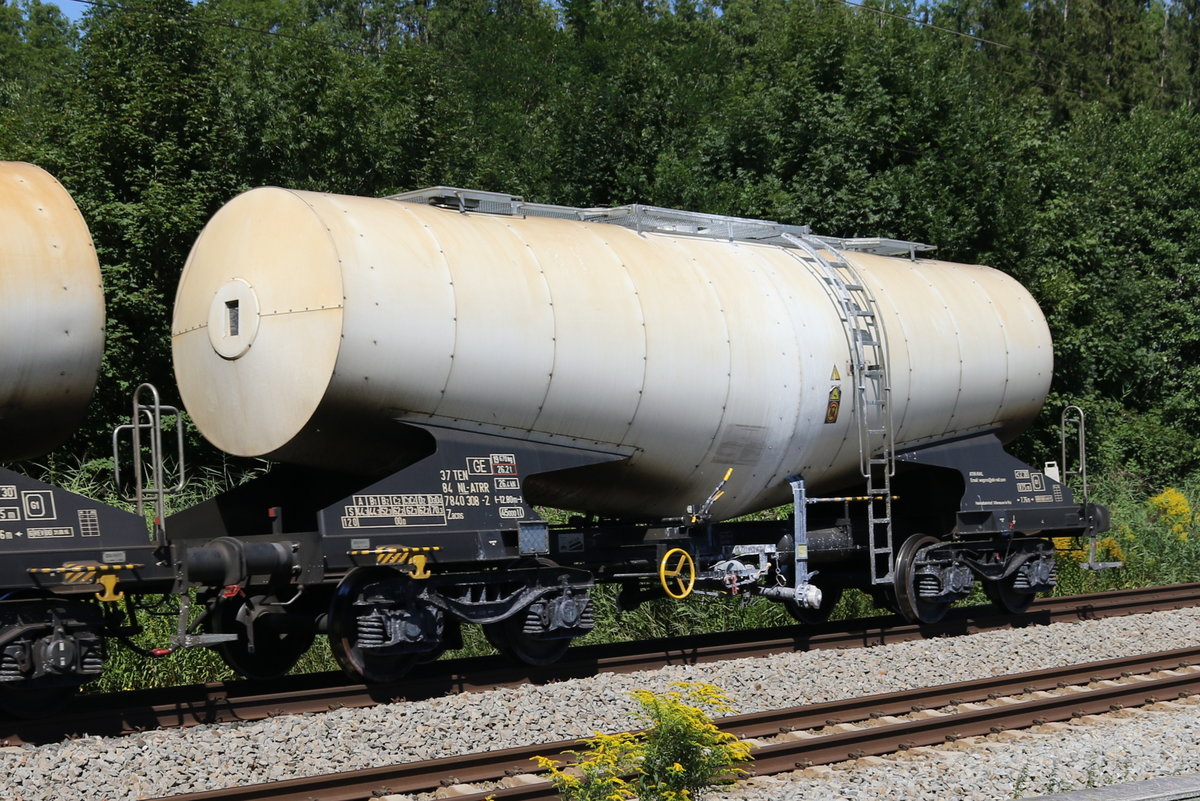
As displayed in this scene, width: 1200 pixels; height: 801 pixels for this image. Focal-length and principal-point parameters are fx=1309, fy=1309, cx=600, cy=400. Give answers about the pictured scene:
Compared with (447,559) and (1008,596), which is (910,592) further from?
(447,559)

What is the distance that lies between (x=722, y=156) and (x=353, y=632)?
20.0m

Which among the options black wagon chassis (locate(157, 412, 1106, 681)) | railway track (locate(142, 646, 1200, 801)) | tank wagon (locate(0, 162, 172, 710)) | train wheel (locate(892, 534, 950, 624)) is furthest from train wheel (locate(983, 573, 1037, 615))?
tank wagon (locate(0, 162, 172, 710))

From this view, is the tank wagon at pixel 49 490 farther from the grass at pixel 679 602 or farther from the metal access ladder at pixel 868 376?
the metal access ladder at pixel 868 376

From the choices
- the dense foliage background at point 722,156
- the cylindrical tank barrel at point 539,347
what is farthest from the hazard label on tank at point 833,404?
the dense foliage background at point 722,156

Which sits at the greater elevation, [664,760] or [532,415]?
[532,415]

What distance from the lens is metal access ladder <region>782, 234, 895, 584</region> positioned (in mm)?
13414

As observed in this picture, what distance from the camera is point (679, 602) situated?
15.7 meters

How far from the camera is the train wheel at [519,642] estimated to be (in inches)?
439

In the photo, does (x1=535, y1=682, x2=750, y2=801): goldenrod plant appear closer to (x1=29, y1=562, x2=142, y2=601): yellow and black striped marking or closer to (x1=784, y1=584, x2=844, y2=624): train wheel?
(x1=29, y1=562, x2=142, y2=601): yellow and black striped marking

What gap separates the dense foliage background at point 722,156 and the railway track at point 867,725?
1185cm

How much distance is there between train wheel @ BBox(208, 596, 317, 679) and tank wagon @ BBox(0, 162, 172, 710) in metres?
1.67

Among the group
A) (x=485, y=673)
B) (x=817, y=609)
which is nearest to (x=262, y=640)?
(x=485, y=673)

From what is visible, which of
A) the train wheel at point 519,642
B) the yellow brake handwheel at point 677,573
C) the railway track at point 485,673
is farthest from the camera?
the yellow brake handwheel at point 677,573

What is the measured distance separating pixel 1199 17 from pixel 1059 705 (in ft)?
184
